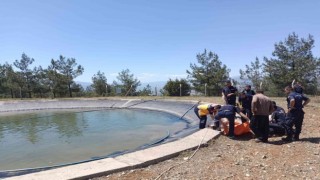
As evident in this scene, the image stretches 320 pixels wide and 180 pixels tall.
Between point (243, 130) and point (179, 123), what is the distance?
554 cm

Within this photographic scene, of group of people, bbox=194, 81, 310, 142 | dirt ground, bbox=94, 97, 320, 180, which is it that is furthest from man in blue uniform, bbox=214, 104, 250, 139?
dirt ground, bbox=94, 97, 320, 180

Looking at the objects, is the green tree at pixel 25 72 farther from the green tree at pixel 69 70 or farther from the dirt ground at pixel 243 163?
the dirt ground at pixel 243 163

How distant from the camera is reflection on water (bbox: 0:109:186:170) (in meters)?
8.15

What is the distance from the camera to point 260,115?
729cm

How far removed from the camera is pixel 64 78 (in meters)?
33.8

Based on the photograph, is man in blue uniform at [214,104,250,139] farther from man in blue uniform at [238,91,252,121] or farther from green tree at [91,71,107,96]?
green tree at [91,71,107,96]

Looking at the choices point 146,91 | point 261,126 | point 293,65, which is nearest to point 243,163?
point 261,126

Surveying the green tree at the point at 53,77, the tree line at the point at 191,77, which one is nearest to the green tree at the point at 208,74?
the tree line at the point at 191,77

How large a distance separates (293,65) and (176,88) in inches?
416

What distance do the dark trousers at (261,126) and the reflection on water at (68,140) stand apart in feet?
11.6

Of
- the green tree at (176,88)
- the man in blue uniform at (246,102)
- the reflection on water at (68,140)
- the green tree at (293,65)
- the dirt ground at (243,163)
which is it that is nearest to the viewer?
the dirt ground at (243,163)

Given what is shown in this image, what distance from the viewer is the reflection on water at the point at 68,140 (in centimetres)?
815

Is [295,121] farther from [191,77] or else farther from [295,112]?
[191,77]

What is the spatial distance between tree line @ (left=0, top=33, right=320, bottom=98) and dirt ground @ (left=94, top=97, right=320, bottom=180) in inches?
707
